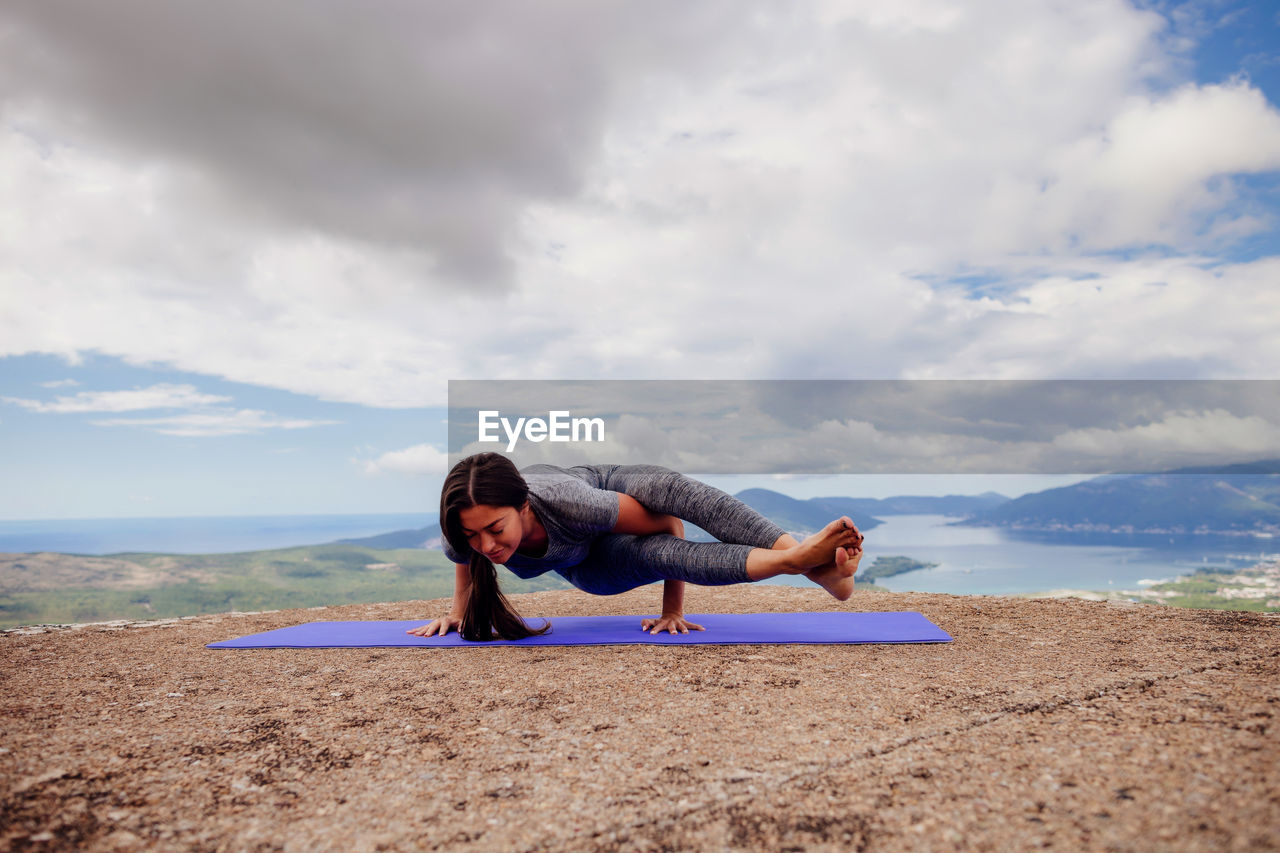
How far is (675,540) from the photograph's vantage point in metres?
3.09

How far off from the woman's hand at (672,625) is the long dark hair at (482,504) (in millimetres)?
669

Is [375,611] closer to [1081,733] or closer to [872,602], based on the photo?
[872,602]

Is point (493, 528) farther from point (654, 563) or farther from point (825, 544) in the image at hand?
point (825, 544)

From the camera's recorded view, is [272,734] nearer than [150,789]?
No

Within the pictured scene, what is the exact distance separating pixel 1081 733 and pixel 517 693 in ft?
5.46

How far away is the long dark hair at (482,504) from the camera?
2.72m

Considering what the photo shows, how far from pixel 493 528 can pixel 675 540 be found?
85 centimetres

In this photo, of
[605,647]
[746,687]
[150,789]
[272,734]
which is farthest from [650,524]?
[150,789]

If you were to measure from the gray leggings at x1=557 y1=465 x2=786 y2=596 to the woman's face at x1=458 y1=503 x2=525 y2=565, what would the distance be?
589 millimetres

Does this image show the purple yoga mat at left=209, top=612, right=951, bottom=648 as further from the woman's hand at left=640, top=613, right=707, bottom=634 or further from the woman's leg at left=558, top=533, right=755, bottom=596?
Result: the woman's leg at left=558, top=533, right=755, bottom=596

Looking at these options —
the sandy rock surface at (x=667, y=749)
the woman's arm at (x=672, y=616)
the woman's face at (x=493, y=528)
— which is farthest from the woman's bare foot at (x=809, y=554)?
the woman's face at (x=493, y=528)

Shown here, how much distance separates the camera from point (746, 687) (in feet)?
7.47

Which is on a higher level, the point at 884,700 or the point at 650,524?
the point at 650,524

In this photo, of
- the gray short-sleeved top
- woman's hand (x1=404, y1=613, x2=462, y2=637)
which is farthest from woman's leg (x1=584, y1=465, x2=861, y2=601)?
woman's hand (x1=404, y1=613, x2=462, y2=637)
